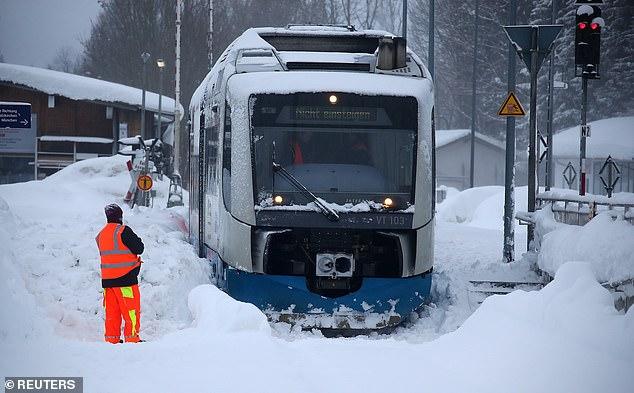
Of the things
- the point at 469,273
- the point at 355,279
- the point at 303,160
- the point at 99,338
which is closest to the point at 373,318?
the point at 355,279

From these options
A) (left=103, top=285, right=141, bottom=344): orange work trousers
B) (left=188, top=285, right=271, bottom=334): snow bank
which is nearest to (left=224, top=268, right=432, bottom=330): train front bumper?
(left=103, top=285, right=141, bottom=344): orange work trousers

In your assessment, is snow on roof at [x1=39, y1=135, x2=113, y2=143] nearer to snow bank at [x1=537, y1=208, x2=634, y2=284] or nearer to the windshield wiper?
snow bank at [x1=537, y1=208, x2=634, y2=284]

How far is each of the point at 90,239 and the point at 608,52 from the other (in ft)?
150

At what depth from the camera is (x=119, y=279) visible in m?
11.0

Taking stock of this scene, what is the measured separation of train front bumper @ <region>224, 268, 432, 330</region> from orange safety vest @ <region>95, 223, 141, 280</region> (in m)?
1.74

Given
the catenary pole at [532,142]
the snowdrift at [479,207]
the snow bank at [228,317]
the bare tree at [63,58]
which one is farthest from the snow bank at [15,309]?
the bare tree at [63,58]

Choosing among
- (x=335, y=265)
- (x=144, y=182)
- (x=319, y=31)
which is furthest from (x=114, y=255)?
(x=144, y=182)

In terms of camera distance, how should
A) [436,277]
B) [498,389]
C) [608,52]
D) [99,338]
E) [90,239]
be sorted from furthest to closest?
[608,52], [90,239], [436,277], [99,338], [498,389]

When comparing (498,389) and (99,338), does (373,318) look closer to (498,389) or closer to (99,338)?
(99,338)

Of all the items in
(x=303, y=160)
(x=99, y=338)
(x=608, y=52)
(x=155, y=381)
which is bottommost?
(x=99, y=338)

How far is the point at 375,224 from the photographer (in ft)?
40.7

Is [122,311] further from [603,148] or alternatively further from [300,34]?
[603,148]

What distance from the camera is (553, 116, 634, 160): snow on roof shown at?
172 ft

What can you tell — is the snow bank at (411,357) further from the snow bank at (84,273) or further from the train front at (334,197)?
the train front at (334,197)
